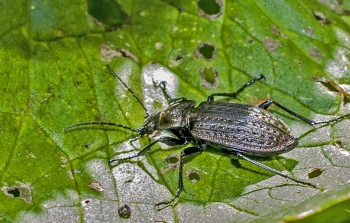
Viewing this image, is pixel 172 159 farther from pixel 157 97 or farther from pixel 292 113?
pixel 292 113

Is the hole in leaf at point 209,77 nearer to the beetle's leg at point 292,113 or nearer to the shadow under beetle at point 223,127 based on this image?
the shadow under beetle at point 223,127

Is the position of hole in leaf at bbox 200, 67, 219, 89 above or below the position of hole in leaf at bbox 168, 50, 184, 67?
below

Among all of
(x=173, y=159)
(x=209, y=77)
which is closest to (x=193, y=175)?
(x=173, y=159)

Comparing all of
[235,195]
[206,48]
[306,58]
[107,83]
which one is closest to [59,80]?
[107,83]

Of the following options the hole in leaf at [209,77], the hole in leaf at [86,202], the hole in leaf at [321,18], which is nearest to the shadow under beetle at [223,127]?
the hole in leaf at [209,77]

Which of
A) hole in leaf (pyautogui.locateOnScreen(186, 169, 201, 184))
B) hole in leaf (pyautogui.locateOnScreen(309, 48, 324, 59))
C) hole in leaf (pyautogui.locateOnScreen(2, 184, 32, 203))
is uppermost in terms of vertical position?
hole in leaf (pyautogui.locateOnScreen(309, 48, 324, 59))

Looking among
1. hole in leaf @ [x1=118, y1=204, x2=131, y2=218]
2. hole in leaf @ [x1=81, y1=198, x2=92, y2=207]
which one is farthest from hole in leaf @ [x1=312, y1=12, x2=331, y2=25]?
hole in leaf @ [x1=81, y1=198, x2=92, y2=207]

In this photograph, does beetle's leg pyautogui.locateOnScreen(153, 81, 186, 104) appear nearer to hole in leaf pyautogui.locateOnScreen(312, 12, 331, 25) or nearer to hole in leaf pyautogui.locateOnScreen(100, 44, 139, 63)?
hole in leaf pyautogui.locateOnScreen(100, 44, 139, 63)
